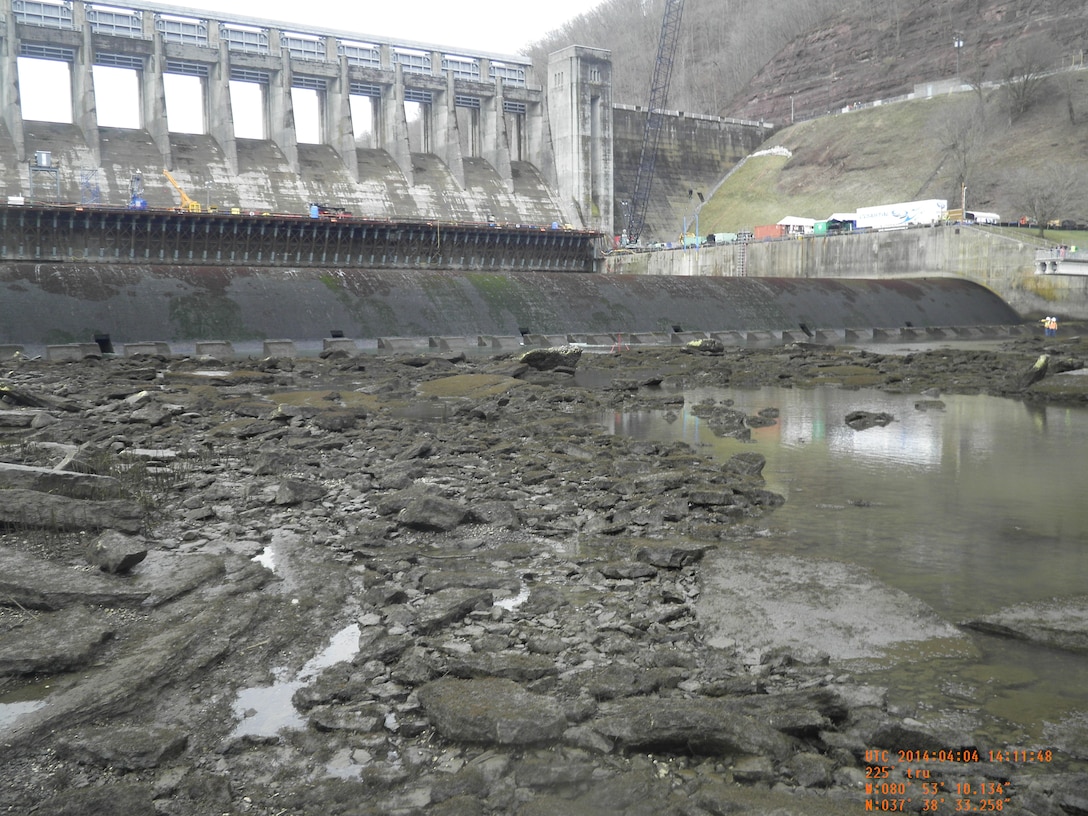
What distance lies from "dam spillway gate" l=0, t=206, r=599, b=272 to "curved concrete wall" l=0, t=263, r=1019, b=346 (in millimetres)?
11594

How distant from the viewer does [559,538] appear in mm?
7062

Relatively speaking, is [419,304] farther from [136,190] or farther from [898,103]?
[898,103]

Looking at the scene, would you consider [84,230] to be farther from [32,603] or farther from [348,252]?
[32,603]

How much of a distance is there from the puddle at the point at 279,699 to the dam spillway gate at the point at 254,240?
3632cm

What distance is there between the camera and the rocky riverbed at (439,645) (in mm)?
3451

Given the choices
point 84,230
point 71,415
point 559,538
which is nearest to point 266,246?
point 84,230

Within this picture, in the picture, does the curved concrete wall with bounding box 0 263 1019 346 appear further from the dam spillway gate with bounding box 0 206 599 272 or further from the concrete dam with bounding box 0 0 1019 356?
the dam spillway gate with bounding box 0 206 599 272

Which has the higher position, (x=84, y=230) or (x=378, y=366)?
(x=84, y=230)

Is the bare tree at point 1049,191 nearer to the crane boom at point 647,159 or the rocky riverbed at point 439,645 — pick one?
the crane boom at point 647,159

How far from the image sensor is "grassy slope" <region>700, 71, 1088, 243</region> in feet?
209

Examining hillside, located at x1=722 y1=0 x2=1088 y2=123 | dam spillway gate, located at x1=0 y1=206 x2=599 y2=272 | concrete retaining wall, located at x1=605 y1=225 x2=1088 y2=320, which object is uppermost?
hillside, located at x1=722 y1=0 x2=1088 y2=123

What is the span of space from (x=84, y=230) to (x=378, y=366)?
27252 millimetres

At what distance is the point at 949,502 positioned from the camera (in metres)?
8.63

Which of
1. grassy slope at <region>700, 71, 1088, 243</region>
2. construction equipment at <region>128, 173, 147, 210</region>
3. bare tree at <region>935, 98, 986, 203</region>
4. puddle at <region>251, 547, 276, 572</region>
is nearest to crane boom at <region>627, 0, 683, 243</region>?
grassy slope at <region>700, 71, 1088, 243</region>
